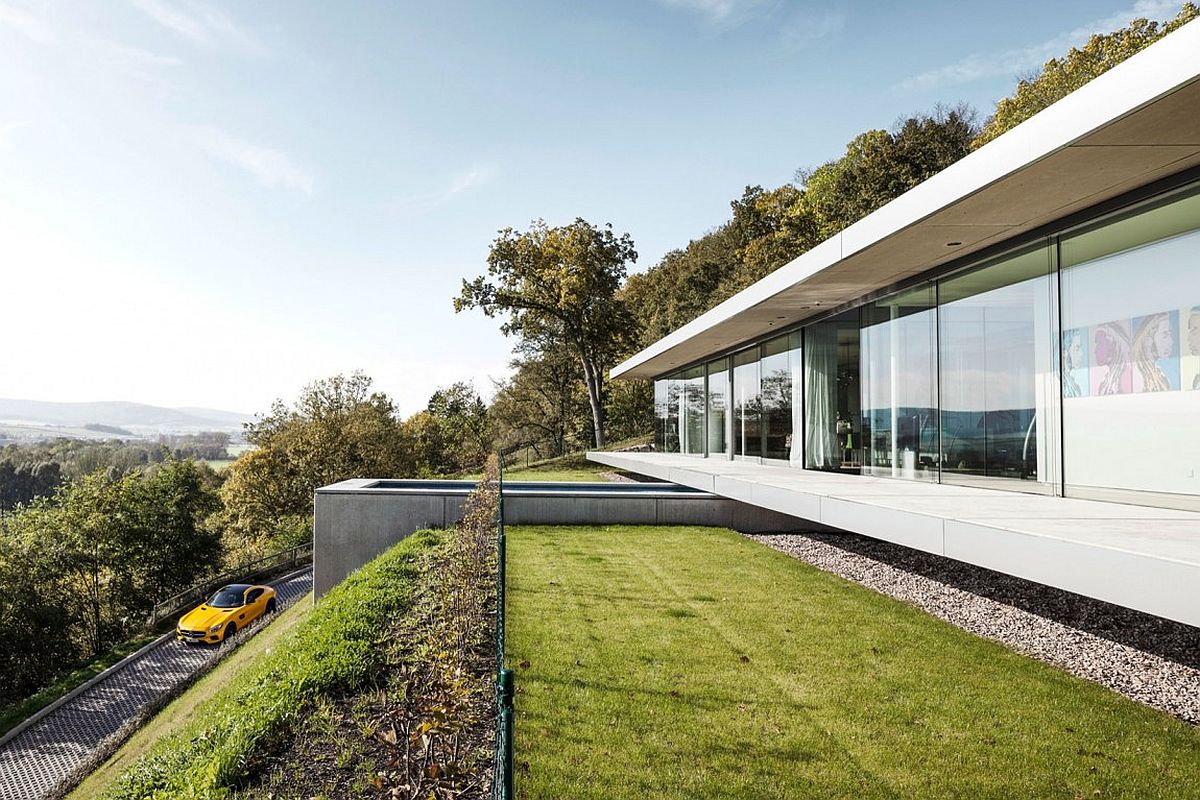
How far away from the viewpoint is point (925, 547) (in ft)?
19.9

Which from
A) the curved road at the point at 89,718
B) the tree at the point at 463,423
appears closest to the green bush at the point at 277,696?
the curved road at the point at 89,718

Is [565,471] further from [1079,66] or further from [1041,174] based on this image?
[1079,66]

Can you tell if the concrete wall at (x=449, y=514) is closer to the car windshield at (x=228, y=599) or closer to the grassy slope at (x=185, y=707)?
the grassy slope at (x=185, y=707)

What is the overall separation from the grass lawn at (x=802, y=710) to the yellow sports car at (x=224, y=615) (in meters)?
13.6

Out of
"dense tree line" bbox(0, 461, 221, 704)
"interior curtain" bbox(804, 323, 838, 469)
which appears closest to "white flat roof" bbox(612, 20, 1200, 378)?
"interior curtain" bbox(804, 323, 838, 469)

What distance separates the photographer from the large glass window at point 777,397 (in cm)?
1427

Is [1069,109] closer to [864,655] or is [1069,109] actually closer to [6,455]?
[864,655]

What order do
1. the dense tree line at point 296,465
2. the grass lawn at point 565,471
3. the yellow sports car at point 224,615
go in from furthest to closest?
the dense tree line at point 296,465, the grass lawn at point 565,471, the yellow sports car at point 224,615

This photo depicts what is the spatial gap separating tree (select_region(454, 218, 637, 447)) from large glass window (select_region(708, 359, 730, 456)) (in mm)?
11231

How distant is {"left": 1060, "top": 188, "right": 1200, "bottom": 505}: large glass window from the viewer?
221 inches

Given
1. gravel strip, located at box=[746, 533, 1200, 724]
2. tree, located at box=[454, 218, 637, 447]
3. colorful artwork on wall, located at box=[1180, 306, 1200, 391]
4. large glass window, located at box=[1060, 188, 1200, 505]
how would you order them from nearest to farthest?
colorful artwork on wall, located at box=[1180, 306, 1200, 391]
large glass window, located at box=[1060, 188, 1200, 505]
gravel strip, located at box=[746, 533, 1200, 724]
tree, located at box=[454, 218, 637, 447]

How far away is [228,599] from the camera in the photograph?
62.0ft

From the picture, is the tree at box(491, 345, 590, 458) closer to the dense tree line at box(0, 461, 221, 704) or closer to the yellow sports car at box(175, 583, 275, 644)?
the dense tree line at box(0, 461, 221, 704)

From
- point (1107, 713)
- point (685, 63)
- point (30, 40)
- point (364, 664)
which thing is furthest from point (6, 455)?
point (1107, 713)
